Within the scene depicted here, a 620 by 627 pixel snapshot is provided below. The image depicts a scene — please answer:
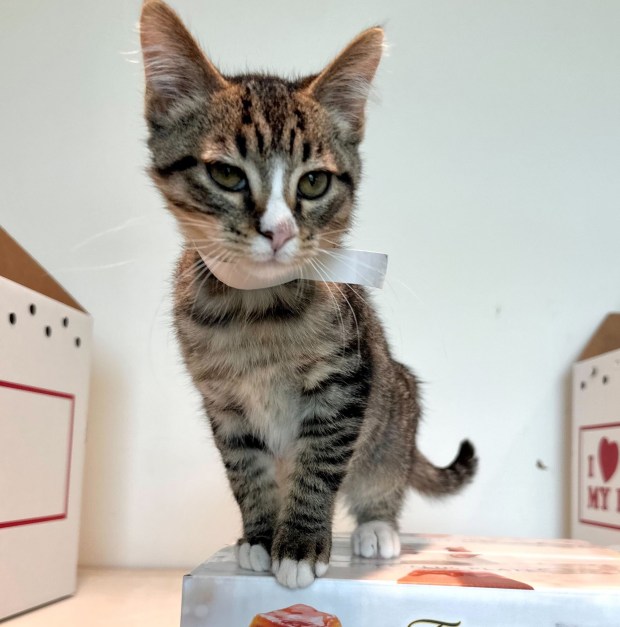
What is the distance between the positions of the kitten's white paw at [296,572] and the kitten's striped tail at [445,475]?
0.48 m

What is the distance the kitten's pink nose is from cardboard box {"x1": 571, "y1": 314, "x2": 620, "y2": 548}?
76 centimetres

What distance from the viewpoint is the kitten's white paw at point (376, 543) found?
32.9 inches

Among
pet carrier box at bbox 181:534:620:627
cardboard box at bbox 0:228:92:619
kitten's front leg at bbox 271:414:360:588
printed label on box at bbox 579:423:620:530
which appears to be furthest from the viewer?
printed label on box at bbox 579:423:620:530

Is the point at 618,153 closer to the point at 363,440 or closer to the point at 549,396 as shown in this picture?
the point at 549,396

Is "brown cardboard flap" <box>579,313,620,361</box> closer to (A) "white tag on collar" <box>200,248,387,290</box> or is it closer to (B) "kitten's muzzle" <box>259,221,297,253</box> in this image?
(A) "white tag on collar" <box>200,248,387,290</box>

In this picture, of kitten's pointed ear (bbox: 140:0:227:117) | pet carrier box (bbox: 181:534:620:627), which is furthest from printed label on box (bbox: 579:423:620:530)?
kitten's pointed ear (bbox: 140:0:227:117)

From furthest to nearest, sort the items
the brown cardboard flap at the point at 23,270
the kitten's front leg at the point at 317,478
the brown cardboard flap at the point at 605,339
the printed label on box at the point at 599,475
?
the brown cardboard flap at the point at 605,339
the printed label on box at the point at 599,475
the brown cardboard flap at the point at 23,270
the kitten's front leg at the point at 317,478

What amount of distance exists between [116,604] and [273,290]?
581mm

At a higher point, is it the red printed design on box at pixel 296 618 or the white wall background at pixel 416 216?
the white wall background at pixel 416 216

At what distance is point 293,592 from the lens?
0.66 m

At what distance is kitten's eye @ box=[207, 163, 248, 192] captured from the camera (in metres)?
0.69

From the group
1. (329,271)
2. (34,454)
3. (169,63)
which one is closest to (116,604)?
(34,454)

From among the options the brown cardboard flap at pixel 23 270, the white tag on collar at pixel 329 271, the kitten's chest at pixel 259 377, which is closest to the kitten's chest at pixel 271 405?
the kitten's chest at pixel 259 377

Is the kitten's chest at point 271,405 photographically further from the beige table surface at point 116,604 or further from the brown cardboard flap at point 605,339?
the brown cardboard flap at point 605,339
